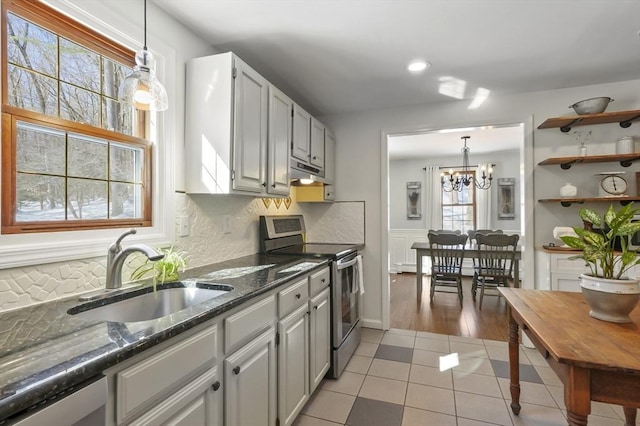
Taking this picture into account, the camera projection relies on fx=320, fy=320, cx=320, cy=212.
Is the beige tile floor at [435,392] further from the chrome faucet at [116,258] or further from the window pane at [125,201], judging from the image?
the window pane at [125,201]

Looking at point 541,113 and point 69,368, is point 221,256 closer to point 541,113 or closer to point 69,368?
point 69,368

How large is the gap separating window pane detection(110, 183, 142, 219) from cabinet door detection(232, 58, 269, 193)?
507 mm

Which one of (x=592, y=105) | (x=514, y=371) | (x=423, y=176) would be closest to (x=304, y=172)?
(x=514, y=371)

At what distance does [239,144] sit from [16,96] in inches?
37.5

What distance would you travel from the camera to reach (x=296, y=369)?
1.84 meters

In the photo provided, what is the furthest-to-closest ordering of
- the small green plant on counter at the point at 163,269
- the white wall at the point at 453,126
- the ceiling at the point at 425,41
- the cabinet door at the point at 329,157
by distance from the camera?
1. the cabinet door at the point at 329,157
2. the white wall at the point at 453,126
3. the ceiling at the point at 425,41
4. the small green plant on counter at the point at 163,269

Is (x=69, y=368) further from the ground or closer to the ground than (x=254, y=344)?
further from the ground

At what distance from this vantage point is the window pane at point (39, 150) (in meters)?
1.21

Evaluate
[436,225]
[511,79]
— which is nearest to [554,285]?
[511,79]

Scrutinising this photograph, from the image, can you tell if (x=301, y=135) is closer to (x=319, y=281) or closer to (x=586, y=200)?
(x=319, y=281)

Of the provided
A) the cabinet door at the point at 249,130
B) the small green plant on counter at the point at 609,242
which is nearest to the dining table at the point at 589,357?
the small green plant on counter at the point at 609,242

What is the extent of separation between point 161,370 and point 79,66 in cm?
137

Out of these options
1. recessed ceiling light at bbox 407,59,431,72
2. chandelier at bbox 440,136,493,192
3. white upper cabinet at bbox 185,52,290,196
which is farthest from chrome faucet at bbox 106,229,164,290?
chandelier at bbox 440,136,493,192

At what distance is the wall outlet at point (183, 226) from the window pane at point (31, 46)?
87 centimetres
